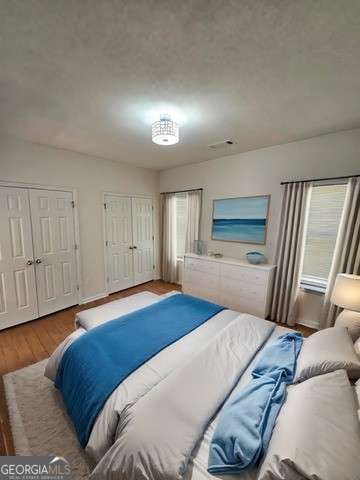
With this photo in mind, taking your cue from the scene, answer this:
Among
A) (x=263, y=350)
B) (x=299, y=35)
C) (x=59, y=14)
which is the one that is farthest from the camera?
(x=263, y=350)

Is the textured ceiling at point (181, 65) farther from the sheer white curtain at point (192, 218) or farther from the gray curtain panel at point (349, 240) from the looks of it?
the sheer white curtain at point (192, 218)

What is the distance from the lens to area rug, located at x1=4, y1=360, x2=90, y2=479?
1308 millimetres

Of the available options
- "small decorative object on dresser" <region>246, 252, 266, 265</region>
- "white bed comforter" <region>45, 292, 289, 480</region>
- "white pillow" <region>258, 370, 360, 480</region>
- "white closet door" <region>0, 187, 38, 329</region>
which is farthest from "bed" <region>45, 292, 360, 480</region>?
"white closet door" <region>0, 187, 38, 329</region>

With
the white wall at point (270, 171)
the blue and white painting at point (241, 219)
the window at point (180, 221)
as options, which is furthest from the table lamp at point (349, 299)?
the window at point (180, 221)

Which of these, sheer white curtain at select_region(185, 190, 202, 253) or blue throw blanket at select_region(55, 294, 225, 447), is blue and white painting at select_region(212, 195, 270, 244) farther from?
blue throw blanket at select_region(55, 294, 225, 447)

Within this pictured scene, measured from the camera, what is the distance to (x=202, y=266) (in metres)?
3.57

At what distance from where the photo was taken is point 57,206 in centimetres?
312

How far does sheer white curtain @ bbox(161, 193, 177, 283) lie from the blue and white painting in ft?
3.60

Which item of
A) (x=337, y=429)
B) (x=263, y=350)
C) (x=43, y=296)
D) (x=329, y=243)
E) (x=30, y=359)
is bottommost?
(x=30, y=359)

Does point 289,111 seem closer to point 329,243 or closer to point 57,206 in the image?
point 329,243

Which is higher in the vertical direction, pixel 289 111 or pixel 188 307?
pixel 289 111

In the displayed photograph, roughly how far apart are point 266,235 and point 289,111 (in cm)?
174

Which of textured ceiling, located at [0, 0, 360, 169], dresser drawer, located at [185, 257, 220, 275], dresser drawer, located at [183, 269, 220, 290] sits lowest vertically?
dresser drawer, located at [183, 269, 220, 290]

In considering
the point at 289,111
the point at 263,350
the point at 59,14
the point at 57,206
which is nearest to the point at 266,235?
the point at 289,111
